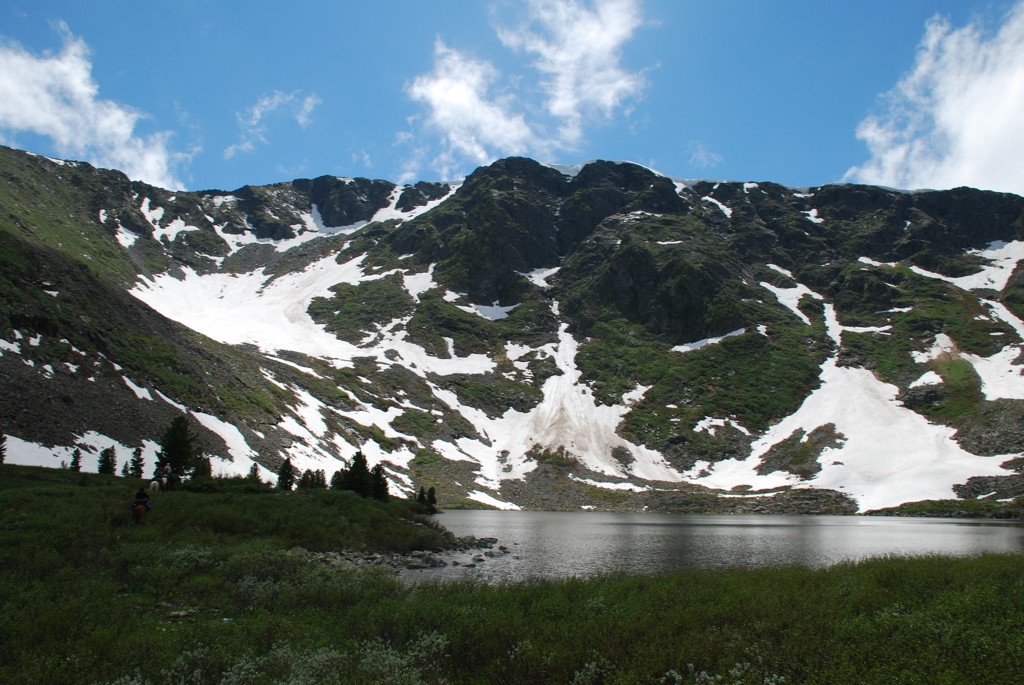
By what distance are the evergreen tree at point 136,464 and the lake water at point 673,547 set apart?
2780 centimetres

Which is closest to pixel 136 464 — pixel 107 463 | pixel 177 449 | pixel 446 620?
pixel 107 463

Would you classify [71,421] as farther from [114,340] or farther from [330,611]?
[330,611]

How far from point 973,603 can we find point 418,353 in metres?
151

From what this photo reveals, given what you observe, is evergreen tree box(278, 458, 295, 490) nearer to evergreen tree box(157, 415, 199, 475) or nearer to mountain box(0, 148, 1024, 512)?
mountain box(0, 148, 1024, 512)

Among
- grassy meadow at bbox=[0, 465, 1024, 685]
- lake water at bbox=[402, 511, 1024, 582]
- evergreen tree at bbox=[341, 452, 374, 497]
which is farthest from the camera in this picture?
evergreen tree at bbox=[341, 452, 374, 497]

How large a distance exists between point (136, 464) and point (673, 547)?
149ft

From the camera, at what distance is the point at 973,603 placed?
53.1 ft

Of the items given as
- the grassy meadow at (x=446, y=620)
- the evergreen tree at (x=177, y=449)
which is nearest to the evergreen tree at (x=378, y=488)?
the evergreen tree at (x=177, y=449)

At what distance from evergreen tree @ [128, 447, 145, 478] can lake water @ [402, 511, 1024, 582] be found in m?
27.8

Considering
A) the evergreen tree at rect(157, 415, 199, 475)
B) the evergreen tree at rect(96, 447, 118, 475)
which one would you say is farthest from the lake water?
the evergreen tree at rect(96, 447, 118, 475)

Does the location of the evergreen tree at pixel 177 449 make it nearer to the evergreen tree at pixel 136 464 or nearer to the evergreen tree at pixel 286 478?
the evergreen tree at pixel 136 464

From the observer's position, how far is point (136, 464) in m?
49.7

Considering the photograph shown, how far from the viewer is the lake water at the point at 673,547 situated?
3206 cm

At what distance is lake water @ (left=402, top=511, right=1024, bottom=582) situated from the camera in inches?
1262
